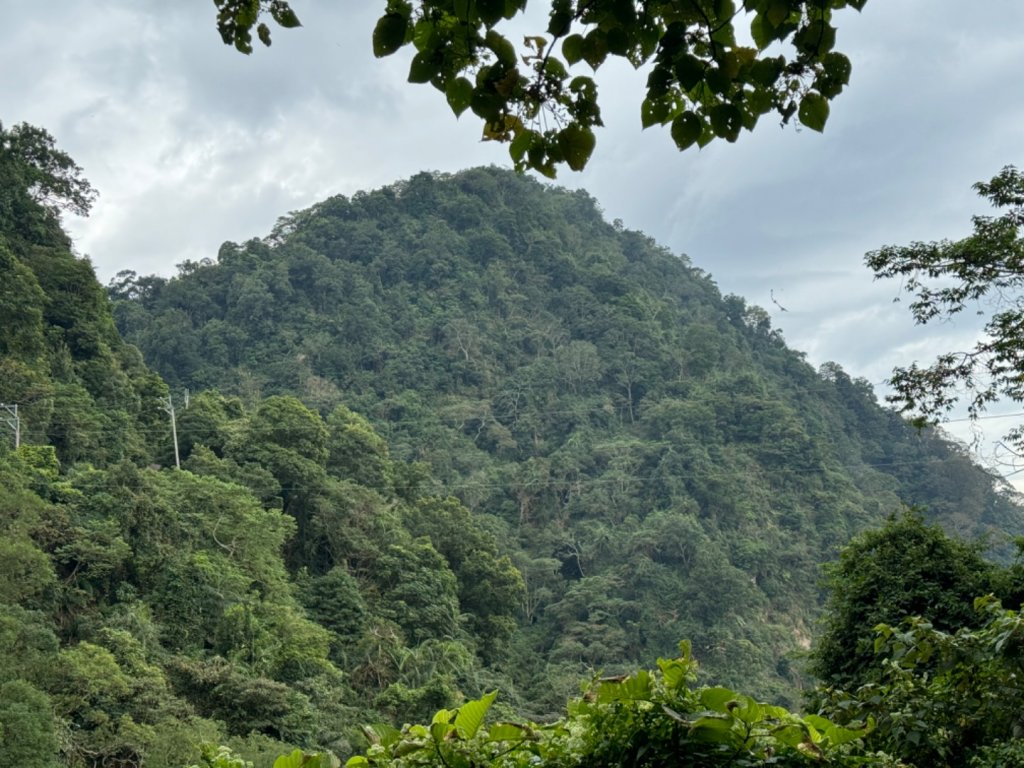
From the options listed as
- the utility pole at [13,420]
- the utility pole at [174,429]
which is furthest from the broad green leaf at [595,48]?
→ the utility pole at [174,429]

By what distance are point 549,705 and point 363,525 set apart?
18.0 feet

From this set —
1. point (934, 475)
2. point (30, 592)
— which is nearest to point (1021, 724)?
point (30, 592)

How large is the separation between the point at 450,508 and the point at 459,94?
22.3 metres

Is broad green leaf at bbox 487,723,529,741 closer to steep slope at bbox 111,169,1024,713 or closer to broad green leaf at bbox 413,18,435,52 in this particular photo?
broad green leaf at bbox 413,18,435,52

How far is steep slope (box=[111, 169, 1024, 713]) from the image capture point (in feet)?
83.9

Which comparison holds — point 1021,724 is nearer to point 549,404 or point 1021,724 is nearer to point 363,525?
point 363,525

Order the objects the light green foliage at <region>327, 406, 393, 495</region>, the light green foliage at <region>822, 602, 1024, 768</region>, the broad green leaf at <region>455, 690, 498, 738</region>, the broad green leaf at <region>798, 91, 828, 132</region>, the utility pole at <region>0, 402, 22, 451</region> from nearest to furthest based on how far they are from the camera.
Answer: the broad green leaf at <region>798, 91, 828, 132</region> → the broad green leaf at <region>455, 690, 498, 738</region> → the light green foliage at <region>822, 602, 1024, 768</region> → the utility pole at <region>0, 402, 22, 451</region> → the light green foliage at <region>327, 406, 393, 495</region>

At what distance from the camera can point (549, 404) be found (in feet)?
115

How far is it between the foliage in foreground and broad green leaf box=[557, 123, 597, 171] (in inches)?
28.1

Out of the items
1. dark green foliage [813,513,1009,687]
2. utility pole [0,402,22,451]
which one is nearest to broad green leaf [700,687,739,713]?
dark green foliage [813,513,1009,687]

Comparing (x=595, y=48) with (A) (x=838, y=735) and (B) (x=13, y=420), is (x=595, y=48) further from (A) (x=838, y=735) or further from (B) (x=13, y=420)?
(B) (x=13, y=420)

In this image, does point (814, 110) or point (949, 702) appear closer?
point (814, 110)

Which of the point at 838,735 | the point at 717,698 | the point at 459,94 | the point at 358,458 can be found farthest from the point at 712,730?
the point at 358,458

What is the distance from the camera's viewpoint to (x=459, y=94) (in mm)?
1243
